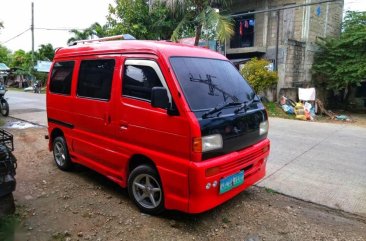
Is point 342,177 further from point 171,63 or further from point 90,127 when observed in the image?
point 90,127

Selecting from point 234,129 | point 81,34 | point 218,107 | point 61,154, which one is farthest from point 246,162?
point 81,34

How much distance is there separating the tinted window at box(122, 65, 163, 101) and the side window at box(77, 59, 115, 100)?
33 centimetres

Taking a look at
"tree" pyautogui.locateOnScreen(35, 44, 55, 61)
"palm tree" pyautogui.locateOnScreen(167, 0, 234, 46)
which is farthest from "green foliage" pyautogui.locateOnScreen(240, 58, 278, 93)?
"tree" pyautogui.locateOnScreen(35, 44, 55, 61)

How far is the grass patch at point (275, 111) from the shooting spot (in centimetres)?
1325

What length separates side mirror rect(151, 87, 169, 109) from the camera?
10.8 ft

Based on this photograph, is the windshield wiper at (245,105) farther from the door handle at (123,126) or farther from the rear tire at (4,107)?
the rear tire at (4,107)

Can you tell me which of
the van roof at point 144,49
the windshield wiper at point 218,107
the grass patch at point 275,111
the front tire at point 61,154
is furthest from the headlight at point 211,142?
the grass patch at point 275,111

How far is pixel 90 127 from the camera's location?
4.54m

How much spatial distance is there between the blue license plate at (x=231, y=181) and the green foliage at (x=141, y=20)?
14397 mm

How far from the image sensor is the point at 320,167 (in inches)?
232

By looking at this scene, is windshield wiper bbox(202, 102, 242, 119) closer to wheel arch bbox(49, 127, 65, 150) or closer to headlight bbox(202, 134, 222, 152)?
headlight bbox(202, 134, 222, 152)

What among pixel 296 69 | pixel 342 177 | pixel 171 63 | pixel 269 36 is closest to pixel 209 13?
pixel 269 36

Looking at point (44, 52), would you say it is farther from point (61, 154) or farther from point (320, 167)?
point (320, 167)

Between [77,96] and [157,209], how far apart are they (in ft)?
7.12
